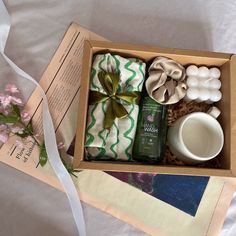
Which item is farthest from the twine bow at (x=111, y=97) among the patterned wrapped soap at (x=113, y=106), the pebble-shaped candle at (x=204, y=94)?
the pebble-shaped candle at (x=204, y=94)

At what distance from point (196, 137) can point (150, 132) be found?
0.23ft

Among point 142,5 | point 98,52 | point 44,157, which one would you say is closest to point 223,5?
point 142,5

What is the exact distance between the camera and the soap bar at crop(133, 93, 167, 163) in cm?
55

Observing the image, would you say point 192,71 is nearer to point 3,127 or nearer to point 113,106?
point 113,106

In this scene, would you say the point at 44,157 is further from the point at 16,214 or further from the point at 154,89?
the point at 154,89

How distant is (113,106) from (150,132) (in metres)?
0.07

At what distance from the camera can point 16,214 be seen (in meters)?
0.58

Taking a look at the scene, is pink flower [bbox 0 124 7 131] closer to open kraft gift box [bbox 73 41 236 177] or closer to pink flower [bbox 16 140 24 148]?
pink flower [bbox 16 140 24 148]

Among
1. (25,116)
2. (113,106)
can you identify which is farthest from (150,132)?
(25,116)

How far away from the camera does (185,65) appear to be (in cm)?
58

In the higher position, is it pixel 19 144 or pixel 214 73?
pixel 214 73

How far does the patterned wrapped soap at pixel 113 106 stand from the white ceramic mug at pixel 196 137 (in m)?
0.07

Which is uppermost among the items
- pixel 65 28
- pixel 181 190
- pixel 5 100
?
pixel 65 28

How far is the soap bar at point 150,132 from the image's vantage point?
55 cm
